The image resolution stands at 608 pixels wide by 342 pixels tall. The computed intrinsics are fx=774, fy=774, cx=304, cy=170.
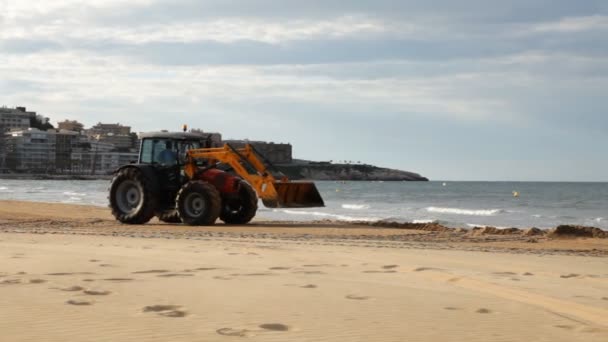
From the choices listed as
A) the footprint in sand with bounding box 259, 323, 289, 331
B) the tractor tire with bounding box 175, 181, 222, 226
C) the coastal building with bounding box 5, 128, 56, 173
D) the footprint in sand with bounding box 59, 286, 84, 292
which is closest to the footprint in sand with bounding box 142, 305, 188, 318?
the footprint in sand with bounding box 259, 323, 289, 331

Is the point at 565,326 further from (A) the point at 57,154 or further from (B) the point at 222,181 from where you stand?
(A) the point at 57,154

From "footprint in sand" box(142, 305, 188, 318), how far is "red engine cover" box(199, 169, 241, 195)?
1165cm

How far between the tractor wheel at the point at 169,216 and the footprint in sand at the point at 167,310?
39.7 feet

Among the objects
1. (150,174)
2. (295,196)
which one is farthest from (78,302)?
(150,174)

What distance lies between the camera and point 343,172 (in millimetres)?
175125

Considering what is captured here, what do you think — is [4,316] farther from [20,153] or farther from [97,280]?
[20,153]

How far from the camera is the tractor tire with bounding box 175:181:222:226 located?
670 inches

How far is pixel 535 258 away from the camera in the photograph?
10922 mm

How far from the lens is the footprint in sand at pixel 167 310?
18.9 ft

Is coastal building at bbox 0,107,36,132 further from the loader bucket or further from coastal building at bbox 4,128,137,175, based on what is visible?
the loader bucket

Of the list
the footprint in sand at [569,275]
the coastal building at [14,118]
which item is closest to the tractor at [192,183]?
the footprint in sand at [569,275]

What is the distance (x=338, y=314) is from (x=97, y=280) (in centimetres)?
267

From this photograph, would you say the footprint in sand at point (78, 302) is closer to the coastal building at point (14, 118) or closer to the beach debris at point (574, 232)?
the beach debris at point (574, 232)

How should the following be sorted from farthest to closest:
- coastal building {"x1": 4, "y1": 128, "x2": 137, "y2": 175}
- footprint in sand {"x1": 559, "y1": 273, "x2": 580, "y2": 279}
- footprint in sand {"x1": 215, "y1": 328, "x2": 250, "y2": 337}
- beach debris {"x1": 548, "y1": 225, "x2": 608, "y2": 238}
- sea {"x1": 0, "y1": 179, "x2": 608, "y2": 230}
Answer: coastal building {"x1": 4, "y1": 128, "x2": 137, "y2": 175}, sea {"x1": 0, "y1": 179, "x2": 608, "y2": 230}, beach debris {"x1": 548, "y1": 225, "x2": 608, "y2": 238}, footprint in sand {"x1": 559, "y1": 273, "x2": 580, "y2": 279}, footprint in sand {"x1": 215, "y1": 328, "x2": 250, "y2": 337}
